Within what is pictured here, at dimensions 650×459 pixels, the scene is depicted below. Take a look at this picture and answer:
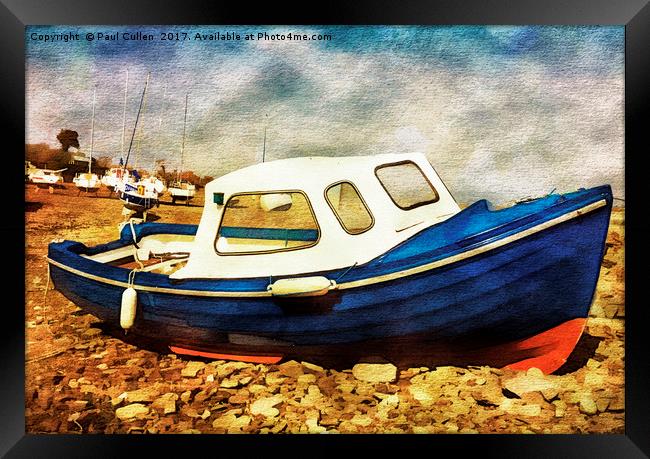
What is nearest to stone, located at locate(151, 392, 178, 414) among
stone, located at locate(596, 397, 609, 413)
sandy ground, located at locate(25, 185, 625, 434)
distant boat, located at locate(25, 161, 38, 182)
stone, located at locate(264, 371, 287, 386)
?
sandy ground, located at locate(25, 185, 625, 434)

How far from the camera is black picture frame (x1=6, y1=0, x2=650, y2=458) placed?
3.13 m

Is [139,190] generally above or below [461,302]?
above

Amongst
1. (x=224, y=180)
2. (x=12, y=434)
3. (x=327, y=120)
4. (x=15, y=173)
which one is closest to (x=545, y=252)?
(x=327, y=120)

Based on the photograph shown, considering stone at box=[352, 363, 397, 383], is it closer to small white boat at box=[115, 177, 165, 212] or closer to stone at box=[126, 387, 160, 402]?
stone at box=[126, 387, 160, 402]

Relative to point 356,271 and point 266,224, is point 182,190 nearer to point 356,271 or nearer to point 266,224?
point 266,224

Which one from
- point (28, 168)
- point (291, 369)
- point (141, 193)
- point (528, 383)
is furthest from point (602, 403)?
point (28, 168)

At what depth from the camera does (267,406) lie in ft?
10.5

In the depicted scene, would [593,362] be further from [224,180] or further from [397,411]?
[224,180]

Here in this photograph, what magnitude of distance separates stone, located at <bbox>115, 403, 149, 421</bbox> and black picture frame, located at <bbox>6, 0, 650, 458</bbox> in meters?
0.16

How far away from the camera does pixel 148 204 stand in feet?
10.5

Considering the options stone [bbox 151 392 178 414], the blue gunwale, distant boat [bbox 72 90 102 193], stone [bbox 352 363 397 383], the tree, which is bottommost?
stone [bbox 151 392 178 414]

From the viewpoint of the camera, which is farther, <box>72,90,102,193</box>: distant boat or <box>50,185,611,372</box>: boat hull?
<box>72,90,102,193</box>: distant boat
